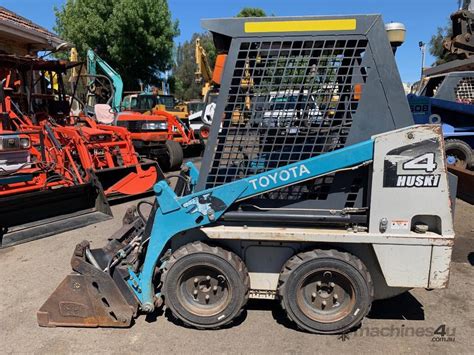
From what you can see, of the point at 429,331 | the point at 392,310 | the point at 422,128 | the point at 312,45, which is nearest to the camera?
the point at 422,128

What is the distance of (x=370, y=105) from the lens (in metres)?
2.92

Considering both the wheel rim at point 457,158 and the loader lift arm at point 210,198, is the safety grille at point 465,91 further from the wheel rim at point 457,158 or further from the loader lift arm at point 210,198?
the loader lift arm at point 210,198

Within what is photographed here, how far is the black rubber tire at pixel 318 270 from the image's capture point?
9.62 feet

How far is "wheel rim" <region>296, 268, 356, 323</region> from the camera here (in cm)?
304

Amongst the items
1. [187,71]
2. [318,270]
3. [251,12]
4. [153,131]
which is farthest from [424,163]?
[187,71]

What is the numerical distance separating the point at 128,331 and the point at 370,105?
2.52 metres

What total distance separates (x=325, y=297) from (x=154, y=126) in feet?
28.4

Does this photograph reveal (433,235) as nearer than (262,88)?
Yes

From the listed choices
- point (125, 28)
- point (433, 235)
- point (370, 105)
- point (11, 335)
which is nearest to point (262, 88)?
point (370, 105)

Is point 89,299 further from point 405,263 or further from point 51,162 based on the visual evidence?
point 51,162

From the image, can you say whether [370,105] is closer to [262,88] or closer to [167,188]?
[262,88]

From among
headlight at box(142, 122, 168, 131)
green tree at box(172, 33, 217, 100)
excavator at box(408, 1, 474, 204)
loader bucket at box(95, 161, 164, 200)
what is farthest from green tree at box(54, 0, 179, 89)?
green tree at box(172, 33, 217, 100)

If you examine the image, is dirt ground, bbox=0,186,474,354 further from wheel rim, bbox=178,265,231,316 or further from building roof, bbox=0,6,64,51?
building roof, bbox=0,6,64,51

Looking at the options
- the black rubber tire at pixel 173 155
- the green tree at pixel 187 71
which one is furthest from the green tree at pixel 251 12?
the black rubber tire at pixel 173 155
